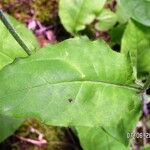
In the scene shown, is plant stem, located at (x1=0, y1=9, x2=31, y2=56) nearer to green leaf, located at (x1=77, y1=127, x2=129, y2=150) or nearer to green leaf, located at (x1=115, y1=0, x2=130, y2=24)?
green leaf, located at (x1=77, y1=127, x2=129, y2=150)

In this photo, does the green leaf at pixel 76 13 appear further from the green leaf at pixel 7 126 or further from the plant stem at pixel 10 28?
the plant stem at pixel 10 28

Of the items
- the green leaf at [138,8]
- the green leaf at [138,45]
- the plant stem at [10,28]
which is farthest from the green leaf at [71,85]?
the green leaf at [138,45]

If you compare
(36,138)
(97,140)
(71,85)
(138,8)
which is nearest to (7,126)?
(36,138)

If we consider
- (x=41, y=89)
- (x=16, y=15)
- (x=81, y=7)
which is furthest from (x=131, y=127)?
(x=16, y=15)

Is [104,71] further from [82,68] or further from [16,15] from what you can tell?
[16,15]

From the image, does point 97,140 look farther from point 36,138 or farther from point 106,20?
point 106,20

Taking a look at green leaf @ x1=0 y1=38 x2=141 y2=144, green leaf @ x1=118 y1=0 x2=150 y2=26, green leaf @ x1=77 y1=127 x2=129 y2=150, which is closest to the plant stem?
green leaf @ x1=0 y1=38 x2=141 y2=144
